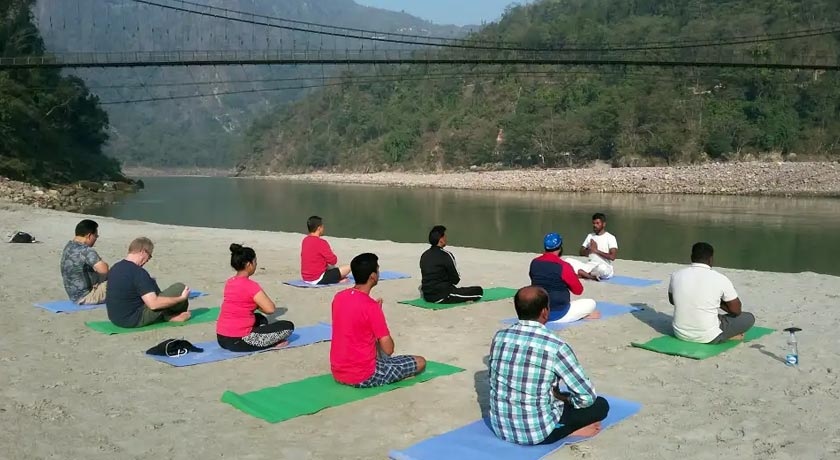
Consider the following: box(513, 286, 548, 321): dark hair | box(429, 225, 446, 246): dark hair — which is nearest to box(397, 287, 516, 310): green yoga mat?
box(429, 225, 446, 246): dark hair

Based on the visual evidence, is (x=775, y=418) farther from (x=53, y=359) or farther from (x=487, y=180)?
(x=487, y=180)

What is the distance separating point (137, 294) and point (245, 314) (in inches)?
56.3

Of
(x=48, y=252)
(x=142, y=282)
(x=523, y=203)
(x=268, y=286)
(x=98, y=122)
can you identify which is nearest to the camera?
(x=142, y=282)

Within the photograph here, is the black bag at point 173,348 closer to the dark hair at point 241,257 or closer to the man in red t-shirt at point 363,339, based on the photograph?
the dark hair at point 241,257

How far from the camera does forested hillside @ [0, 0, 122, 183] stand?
3688 cm

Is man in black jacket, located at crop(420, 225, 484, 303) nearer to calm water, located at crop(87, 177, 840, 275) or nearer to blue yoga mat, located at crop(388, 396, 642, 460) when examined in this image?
blue yoga mat, located at crop(388, 396, 642, 460)

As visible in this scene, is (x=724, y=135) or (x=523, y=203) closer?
(x=523, y=203)

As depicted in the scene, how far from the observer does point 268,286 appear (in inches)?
375

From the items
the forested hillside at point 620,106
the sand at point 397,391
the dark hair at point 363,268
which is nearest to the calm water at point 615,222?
the sand at point 397,391

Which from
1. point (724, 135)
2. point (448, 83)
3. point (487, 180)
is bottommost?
point (487, 180)

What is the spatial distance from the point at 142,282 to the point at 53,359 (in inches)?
41.5

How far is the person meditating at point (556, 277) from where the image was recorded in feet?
21.3

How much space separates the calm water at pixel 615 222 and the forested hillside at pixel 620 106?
A: 17649 millimetres

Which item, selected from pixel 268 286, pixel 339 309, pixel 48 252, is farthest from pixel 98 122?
pixel 339 309
